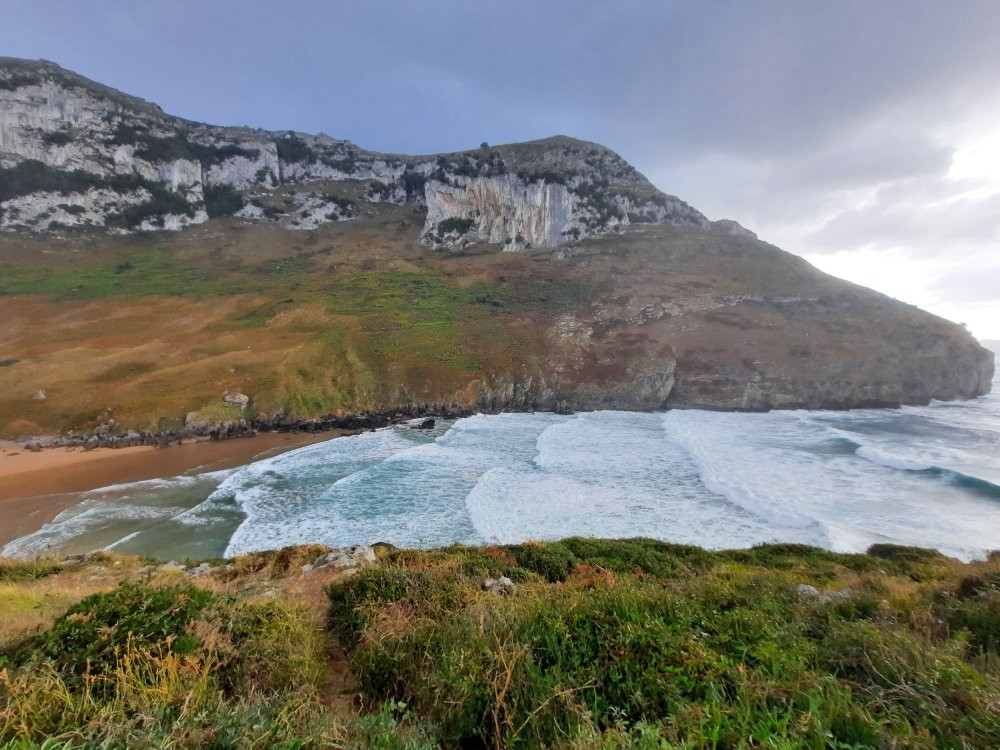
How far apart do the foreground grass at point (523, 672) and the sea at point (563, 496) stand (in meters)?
9.86

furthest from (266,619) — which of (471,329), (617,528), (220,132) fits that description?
(220,132)

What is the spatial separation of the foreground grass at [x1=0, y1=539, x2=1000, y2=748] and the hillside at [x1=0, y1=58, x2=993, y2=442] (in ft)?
94.6

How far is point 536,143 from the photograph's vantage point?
93125mm

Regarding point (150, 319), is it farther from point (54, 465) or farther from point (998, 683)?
point (998, 683)

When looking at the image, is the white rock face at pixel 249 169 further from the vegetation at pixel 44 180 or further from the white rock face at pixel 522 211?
the white rock face at pixel 522 211

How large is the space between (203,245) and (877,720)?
86.0m

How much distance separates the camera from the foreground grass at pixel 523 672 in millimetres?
2406

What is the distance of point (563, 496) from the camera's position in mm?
18062

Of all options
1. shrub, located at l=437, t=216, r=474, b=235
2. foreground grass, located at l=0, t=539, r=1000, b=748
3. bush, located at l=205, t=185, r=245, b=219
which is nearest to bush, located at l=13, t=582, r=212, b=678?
foreground grass, located at l=0, t=539, r=1000, b=748

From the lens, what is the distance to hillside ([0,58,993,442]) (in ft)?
113

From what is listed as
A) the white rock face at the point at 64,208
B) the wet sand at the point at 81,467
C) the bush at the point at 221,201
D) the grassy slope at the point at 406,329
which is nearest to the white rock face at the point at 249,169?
the bush at the point at 221,201

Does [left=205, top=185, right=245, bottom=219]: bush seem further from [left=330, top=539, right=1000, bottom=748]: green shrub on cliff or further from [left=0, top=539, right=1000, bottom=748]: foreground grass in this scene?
[left=330, top=539, right=1000, bottom=748]: green shrub on cliff

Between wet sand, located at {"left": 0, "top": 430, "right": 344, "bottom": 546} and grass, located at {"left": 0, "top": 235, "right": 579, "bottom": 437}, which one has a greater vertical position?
grass, located at {"left": 0, "top": 235, "right": 579, "bottom": 437}

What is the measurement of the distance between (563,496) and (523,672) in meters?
15.3
